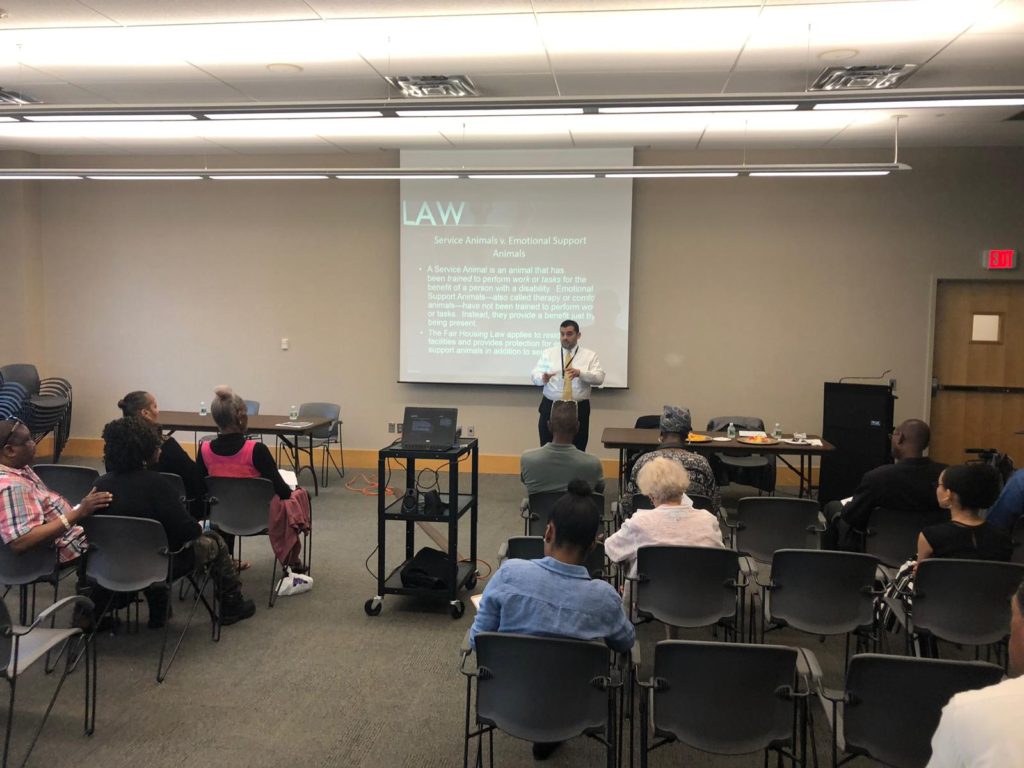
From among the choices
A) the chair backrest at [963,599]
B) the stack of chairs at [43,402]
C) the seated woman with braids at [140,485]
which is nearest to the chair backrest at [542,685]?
the chair backrest at [963,599]

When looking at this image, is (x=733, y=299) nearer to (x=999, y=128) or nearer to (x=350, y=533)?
(x=999, y=128)

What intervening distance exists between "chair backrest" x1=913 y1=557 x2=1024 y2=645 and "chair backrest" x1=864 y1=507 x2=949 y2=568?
2.80ft

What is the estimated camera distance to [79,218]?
8711 mm

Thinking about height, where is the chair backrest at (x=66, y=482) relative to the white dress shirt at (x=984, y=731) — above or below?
below

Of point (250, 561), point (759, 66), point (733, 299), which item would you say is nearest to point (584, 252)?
point (733, 299)

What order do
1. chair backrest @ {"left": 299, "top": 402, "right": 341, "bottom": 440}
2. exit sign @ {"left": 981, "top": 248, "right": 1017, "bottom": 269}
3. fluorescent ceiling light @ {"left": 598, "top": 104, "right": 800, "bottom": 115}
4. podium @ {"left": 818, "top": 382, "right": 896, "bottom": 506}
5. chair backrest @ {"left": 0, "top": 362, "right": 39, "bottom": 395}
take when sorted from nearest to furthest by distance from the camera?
fluorescent ceiling light @ {"left": 598, "top": 104, "right": 800, "bottom": 115}, podium @ {"left": 818, "top": 382, "right": 896, "bottom": 506}, exit sign @ {"left": 981, "top": 248, "right": 1017, "bottom": 269}, chair backrest @ {"left": 299, "top": 402, "right": 341, "bottom": 440}, chair backrest @ {"left": 0, "top": 362, "right": 39, "bottom": 395}

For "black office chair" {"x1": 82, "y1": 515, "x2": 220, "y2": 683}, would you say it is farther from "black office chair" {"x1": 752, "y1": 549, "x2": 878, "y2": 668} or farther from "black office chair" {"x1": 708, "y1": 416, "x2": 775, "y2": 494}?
"black office chair" {"x1": 708, "y1": 416, "x2": 775, "y2": 494}

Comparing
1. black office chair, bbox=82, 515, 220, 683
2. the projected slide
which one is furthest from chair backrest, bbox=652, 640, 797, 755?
the projected slide

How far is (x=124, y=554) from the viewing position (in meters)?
3.46

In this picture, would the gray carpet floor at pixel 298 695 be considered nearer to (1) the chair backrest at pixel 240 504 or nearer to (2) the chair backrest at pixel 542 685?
(1) the chair backrest at pixel 240 504

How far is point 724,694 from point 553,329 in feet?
19.2

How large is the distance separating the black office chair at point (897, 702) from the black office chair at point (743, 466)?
4.51m

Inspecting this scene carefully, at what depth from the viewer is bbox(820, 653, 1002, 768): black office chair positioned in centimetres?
207

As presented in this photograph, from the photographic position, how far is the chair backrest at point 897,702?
6.81 ft
